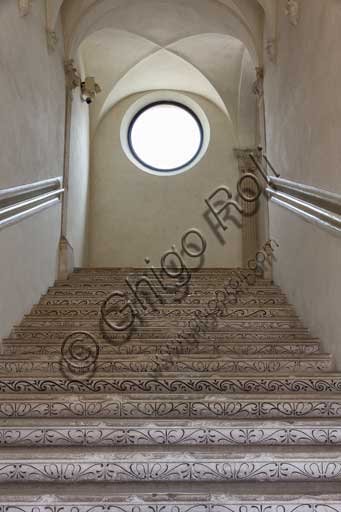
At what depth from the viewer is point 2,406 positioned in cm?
270

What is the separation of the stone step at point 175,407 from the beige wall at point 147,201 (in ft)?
21.1

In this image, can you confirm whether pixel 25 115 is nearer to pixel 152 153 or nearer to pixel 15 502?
pixel 15 502

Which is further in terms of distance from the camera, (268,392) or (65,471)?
(268,392)

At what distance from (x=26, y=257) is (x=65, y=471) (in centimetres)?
276

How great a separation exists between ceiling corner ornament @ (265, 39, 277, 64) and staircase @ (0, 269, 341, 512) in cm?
339

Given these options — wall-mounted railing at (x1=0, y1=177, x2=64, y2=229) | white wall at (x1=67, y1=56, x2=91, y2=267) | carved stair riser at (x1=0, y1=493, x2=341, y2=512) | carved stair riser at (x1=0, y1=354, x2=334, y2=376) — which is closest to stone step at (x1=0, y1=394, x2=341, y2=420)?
carved stair riser at (x1=0, y1=354, x2=334, y2=376)

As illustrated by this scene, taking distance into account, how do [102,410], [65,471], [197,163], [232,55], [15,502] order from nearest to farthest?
1. [15,502]
2. [65,471]
3. [102,410]
4. [232,55]
5. [197,163]

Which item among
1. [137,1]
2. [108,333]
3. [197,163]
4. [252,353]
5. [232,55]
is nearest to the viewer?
[252,353]

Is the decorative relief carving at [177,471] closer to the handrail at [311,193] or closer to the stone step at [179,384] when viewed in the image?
the stone step at [179,384]

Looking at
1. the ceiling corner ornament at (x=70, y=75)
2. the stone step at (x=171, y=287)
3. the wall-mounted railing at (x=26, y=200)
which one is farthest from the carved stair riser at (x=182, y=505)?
the ceiling corner ornament at (x=70, y=75)

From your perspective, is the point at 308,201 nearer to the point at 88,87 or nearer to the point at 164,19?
the point at 164,19

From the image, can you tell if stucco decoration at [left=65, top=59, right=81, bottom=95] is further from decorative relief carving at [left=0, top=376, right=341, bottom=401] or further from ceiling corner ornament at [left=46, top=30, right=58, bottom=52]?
decorative relief carving at [left=0, top=376, right=341, bottom=401]

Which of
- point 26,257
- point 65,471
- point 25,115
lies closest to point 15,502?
point 65,471

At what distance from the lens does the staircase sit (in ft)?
6.74
